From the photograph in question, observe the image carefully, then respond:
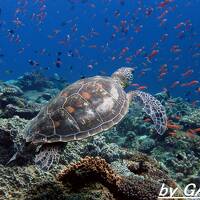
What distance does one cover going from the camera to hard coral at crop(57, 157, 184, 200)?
4.50 meters

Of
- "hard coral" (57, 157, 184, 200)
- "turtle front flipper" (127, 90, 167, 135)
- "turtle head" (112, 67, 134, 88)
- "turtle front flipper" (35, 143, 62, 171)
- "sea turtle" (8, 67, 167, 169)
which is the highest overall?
"turtle head" (112, 67, 134, 88)

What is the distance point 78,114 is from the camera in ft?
18.6

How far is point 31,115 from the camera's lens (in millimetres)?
10719

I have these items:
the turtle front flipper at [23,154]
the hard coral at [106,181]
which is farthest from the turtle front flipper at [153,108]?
the turtle front flipper at [23,154]

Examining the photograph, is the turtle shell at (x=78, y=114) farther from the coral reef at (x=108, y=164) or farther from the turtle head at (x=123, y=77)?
the turtle head at (x=123, y=77)

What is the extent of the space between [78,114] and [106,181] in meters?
1.55

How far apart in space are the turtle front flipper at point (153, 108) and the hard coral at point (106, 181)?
7.27ft

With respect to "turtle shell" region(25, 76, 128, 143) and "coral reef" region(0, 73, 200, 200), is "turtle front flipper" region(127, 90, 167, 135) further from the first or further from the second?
"coral reef" region(0, 73, 200, 200)

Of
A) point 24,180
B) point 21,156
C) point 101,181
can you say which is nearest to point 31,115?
point 21,156

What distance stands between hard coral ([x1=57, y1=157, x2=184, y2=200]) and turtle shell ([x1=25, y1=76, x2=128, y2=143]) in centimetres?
90

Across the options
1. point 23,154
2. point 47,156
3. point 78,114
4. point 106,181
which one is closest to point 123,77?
point 78,114

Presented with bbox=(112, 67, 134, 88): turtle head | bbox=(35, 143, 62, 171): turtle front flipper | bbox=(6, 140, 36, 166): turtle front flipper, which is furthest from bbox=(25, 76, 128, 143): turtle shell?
bbox=(112, 67, 134, 88): turtle head

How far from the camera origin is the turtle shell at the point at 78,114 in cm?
544

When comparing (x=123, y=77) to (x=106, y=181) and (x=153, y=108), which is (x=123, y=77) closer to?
(x=153, y=108)
